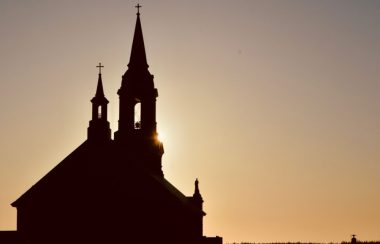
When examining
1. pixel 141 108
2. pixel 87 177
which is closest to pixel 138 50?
pixel 141 108

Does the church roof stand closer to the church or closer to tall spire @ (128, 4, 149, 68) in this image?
the church

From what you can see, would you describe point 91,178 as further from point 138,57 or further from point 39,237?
point 138,57

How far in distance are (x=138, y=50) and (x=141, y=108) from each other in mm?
3429

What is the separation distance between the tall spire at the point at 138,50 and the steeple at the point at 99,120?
13.5ft

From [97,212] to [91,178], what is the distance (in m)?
1.65

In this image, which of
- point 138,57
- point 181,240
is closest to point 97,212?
point 181,240

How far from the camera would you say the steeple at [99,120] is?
178ft

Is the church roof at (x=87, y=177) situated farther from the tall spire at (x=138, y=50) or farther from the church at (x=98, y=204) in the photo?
the tall spire at (x=138, y=50)

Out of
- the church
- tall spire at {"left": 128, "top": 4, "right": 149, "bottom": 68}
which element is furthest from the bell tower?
the church

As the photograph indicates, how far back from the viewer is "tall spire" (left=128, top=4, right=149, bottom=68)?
59750 mm

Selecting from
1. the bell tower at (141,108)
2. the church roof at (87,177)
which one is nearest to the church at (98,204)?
the church roof at (87,177)

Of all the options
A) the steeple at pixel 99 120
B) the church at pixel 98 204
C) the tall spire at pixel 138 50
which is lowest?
the church at pixel 98 204

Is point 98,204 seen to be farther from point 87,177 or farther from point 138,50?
point 138,50

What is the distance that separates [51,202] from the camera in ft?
171
